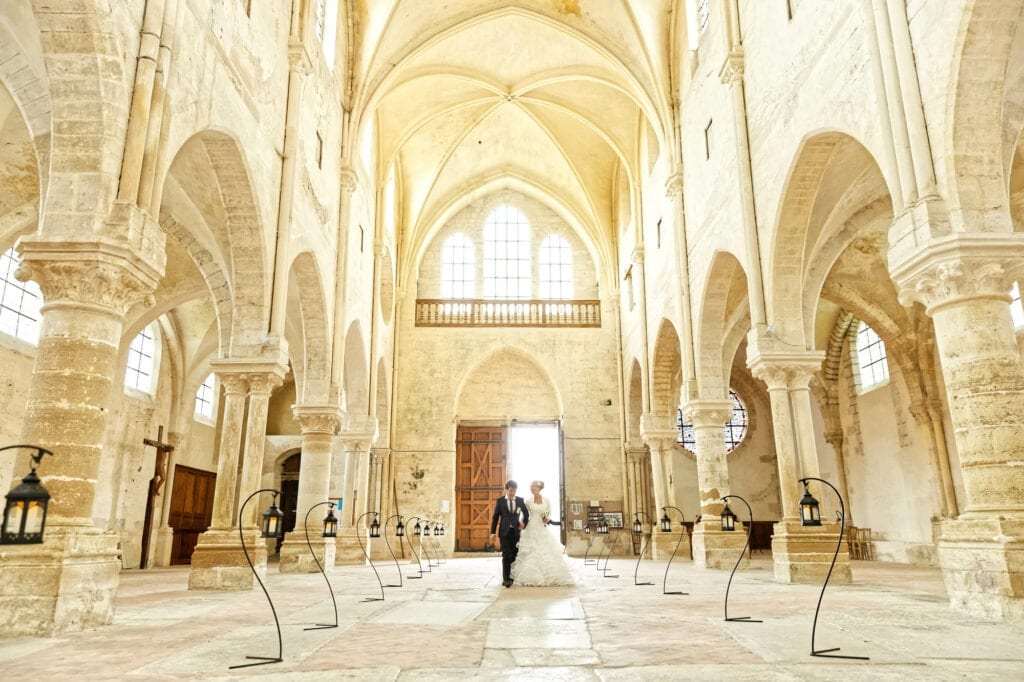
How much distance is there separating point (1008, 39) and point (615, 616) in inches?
249

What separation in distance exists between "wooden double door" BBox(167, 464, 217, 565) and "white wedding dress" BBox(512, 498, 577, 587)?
1247 centimetres

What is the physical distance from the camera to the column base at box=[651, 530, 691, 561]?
18359 millimetres

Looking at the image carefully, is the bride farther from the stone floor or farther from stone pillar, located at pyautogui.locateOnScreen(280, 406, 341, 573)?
stone pillar, located at pyautogui.locateOnScreen(280, 406, 341, 573)

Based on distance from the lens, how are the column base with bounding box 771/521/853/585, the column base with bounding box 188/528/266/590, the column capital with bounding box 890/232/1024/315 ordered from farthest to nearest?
the column base with bounding box 771/521/853/585
the column base with bounding box 188/528/266/590
the column capital with bounding box 890/232/1024/315

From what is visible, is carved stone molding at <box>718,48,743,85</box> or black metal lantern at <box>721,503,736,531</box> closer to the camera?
black metal lantern at <box>721,503,736,531</box>

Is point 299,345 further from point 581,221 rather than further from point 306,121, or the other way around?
point 581,221

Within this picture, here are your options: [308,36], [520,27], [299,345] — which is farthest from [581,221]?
[308,36]

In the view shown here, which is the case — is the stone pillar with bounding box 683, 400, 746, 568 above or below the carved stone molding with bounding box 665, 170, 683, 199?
below

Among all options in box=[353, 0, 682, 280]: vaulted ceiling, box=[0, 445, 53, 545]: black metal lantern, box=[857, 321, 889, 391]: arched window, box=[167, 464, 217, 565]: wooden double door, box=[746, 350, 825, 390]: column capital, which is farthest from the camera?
box=[857, 321, 889, 391]: arched window

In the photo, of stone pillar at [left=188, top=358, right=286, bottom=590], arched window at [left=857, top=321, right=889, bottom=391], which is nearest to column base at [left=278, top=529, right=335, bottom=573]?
stone pillar at [left=188, top=358, right=286, bottom=590]

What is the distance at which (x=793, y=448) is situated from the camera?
11.0 meters

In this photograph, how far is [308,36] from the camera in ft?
43.5

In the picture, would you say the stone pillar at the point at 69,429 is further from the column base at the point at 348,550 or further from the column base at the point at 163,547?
the column base at the point at 163,547

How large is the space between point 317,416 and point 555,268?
13829mm
